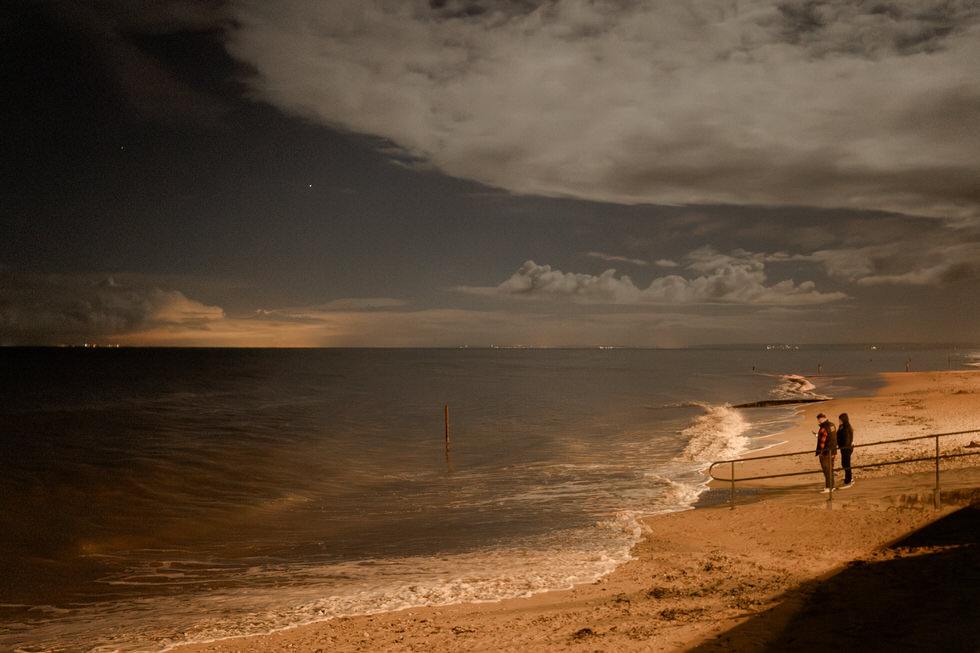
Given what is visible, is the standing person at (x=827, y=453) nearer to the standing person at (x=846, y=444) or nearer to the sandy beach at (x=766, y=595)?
the standing person at (x=846, y=444)

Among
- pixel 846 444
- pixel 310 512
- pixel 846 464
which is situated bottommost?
pixel 310 512

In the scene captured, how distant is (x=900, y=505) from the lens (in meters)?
10.9

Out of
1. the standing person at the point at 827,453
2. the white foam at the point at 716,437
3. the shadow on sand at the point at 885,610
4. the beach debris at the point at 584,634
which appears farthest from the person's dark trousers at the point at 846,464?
the beach debris at the point at 584,634

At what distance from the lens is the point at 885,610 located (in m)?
6.64

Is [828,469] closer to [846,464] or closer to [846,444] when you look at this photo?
[846,464]

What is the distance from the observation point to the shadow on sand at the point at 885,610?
592cm

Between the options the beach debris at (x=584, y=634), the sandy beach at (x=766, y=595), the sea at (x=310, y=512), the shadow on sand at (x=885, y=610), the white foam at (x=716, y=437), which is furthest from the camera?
the white foam at (x=716, y=437)

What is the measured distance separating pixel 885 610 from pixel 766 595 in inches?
56.6

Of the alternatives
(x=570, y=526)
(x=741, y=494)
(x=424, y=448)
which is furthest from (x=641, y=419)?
(x=570, y=526)

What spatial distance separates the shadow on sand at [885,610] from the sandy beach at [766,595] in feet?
0.06

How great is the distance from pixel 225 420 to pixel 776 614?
141ft

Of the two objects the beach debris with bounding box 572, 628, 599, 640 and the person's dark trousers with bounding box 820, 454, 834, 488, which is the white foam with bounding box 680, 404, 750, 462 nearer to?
the person's dark trousers with bounding box 820, 454, 834, 488

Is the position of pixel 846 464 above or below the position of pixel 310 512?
above

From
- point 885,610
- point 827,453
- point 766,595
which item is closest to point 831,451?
point 827,453
